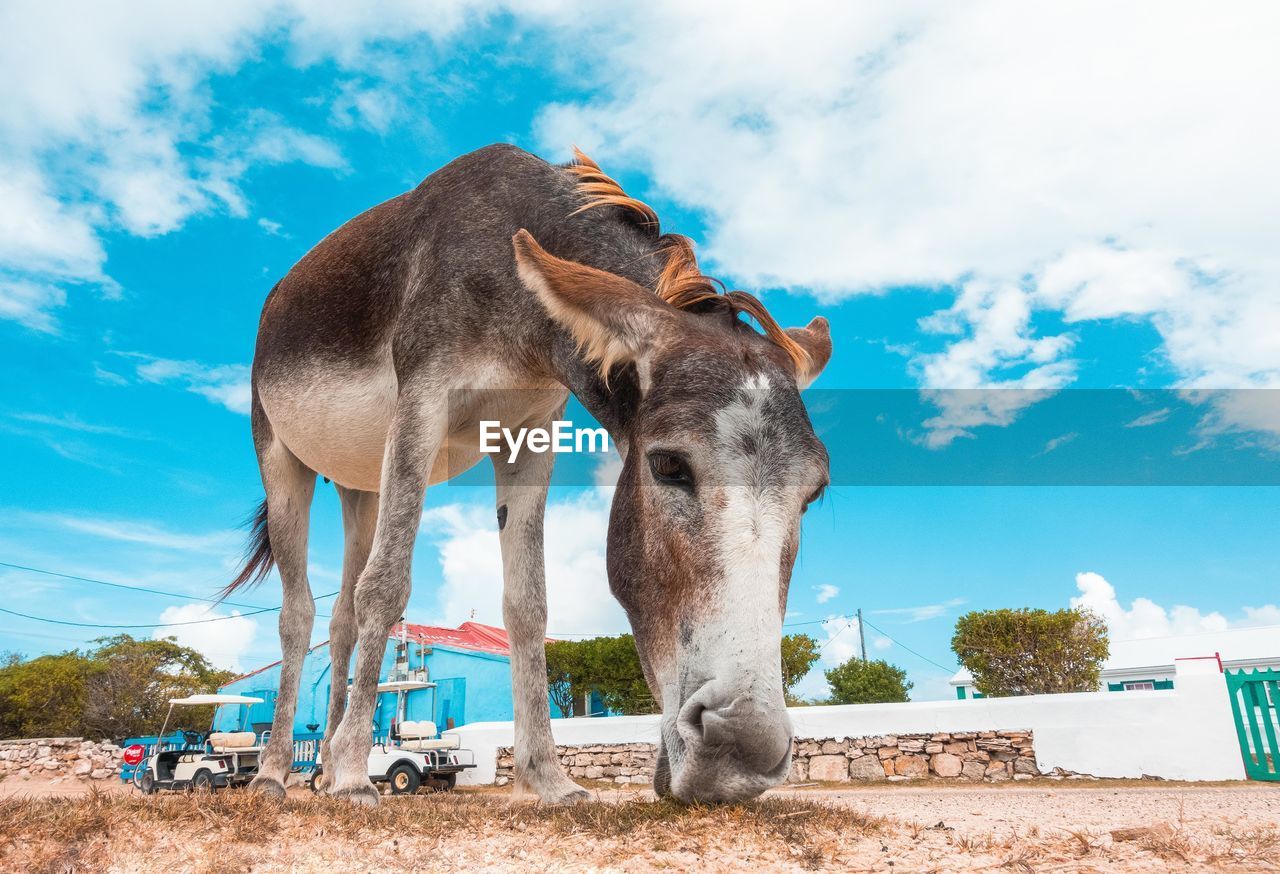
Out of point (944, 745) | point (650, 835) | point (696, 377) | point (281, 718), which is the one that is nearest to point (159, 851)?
point (650, 835)

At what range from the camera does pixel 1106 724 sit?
1339 cm

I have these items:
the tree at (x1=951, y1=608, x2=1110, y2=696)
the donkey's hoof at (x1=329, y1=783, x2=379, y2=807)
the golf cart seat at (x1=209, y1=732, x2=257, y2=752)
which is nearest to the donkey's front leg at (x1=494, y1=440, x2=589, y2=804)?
the donkey's hoof at (x1=329, y1=783, x2=379, y2=807)

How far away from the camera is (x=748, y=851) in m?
2.64

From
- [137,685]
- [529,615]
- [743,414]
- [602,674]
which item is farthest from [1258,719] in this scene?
[137,685]

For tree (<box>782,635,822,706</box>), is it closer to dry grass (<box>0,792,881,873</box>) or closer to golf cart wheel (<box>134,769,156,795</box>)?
golf cart wheel (<box>134,769,156,795</box>)

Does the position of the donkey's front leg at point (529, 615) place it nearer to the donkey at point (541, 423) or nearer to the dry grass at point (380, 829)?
the donkey at point (541, 423)

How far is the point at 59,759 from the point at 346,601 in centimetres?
2761

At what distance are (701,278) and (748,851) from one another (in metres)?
2.32

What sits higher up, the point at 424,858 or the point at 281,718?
the point at 281,718

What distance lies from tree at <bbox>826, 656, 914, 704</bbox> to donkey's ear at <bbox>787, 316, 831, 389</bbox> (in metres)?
26.0

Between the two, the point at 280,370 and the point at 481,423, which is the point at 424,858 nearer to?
the point at 481,423

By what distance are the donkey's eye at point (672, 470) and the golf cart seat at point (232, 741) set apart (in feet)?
57.1

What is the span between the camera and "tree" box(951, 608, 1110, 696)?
2052cm

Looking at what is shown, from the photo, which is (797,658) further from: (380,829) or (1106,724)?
(380,829)
